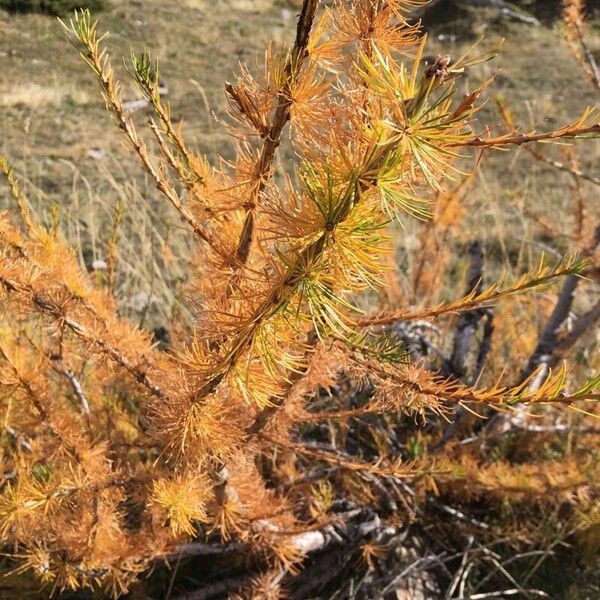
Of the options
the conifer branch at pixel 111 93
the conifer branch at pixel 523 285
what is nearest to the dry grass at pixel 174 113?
the conifer branch at pixel 111 93

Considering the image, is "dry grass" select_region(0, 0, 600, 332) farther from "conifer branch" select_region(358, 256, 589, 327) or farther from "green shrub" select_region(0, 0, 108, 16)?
"conifer branch" select_region(358, 256, 589, 327)

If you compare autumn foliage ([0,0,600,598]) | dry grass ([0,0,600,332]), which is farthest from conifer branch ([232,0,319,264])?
dry grass ([0,0,600,332])

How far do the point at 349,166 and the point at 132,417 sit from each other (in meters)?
1.07

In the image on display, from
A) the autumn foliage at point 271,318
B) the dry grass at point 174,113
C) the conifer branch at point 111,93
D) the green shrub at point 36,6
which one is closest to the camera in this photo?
the autumn foliage at point 271,318

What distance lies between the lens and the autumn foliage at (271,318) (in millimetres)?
465

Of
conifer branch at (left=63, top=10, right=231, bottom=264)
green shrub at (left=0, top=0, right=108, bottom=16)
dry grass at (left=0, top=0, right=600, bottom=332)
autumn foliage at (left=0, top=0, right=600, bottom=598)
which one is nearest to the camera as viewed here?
autumn foliage at (left=0, top=0, right=600, bottom=598)

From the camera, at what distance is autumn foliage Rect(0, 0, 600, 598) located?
1.53ft

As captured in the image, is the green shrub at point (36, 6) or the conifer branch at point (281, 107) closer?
the conifer branch at point (281, 107)

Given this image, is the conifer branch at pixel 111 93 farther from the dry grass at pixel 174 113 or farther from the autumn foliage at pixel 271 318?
the dry grass at pixel 174 113

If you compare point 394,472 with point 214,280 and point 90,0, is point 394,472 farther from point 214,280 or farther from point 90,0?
point 90,0

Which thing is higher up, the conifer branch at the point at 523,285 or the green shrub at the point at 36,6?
the green shrub at the point at 36,6

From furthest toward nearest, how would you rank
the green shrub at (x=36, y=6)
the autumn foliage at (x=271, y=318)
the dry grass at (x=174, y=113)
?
the green shrub at (x=36, y=6)
the dry grass at (x=174, y=113)
the autumn foliage at (x=271, y=318)

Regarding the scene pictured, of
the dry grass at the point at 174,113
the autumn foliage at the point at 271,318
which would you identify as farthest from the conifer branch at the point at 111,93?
the dry grass at the point at 174,113

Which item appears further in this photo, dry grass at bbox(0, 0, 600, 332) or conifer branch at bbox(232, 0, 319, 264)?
dry grass at bbox(0, 0, 600, 332)
